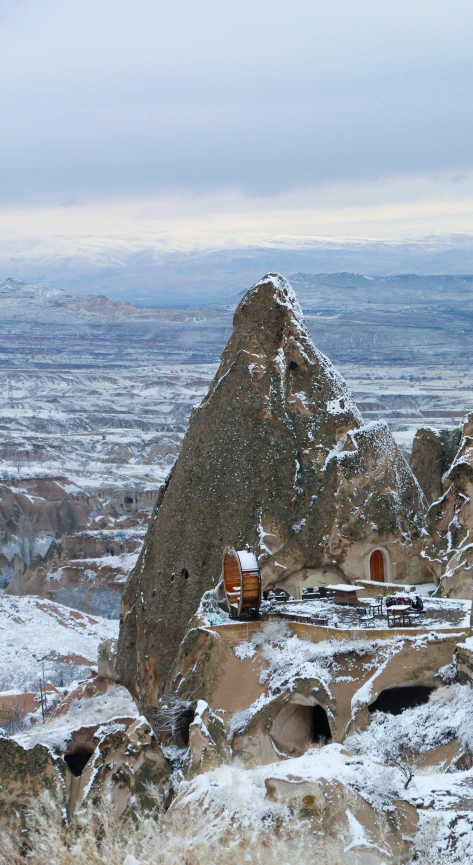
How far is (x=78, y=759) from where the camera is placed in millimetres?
27484

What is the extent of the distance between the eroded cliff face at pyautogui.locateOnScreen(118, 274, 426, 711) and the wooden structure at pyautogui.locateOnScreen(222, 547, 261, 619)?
297 centimetres

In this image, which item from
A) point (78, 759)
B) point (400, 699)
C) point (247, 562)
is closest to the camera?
point (78, 759)

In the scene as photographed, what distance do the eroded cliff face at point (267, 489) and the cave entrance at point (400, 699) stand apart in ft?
21.3

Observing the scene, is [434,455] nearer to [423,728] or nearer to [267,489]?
[267,489]

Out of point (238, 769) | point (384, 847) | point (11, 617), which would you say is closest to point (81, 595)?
point (11, 617)

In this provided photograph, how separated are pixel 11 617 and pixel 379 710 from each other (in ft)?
110

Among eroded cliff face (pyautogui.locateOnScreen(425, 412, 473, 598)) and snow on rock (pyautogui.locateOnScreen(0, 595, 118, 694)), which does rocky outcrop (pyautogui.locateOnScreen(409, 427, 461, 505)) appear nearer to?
eroded cliff face (pyautogui.locateOnScreen(425, 412, 473, 598))

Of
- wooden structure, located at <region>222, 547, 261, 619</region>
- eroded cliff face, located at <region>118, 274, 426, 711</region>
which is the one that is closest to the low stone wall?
wooden structure, located at <region>222, 547, 261, 619</region>

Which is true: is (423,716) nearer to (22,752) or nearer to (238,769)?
(238,769)

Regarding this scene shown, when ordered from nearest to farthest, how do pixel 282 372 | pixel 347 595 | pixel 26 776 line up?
pixel 26 776, pixel 347 595, pixel 282 372

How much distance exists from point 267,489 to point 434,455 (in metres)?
7.07

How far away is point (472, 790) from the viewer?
70.6 feet

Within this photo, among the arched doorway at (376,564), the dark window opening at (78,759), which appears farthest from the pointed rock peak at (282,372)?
the dark window opening at (78,759)

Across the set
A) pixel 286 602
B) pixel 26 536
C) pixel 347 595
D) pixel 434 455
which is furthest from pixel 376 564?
pixel 26 536
